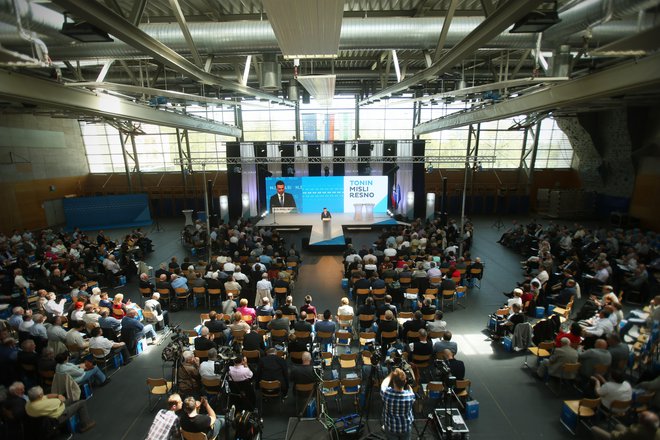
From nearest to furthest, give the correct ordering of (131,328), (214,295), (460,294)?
(131,328) < (214,295) < (460,294)

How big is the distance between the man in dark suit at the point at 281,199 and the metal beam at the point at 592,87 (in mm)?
10832

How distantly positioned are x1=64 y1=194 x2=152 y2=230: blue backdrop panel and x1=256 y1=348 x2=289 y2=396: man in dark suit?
1666 cm

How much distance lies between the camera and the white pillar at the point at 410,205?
709 inches

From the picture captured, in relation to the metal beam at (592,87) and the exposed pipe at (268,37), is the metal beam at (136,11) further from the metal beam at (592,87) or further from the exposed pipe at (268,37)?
the metal beam at (592,87)

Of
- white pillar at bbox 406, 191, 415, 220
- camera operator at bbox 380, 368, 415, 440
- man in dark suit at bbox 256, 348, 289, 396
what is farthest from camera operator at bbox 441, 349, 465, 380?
white pillar at bbox 406, 191, 415, 220

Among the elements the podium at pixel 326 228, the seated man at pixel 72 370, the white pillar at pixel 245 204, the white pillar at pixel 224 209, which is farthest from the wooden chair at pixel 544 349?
the white pillar at pixel 224 209

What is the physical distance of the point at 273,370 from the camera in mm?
4910

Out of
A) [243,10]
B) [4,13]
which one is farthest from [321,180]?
[4,13]

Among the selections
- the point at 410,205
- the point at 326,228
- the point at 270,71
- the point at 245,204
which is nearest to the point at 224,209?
the point at 245,204

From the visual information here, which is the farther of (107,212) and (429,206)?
(429,206)

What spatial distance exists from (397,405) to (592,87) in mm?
6162

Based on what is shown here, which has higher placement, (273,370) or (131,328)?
(273,370)

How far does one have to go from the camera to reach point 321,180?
17.4 m

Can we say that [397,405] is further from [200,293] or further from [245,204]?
[245,204]
